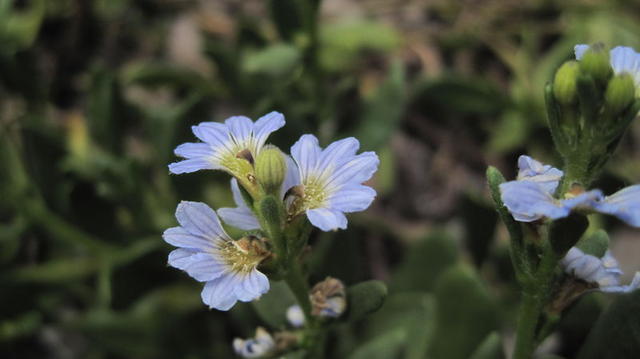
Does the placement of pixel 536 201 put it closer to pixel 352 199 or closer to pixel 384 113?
pixel 352 199

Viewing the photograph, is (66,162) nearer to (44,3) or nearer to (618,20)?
(44,3)

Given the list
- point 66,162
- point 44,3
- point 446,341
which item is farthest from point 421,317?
point 44,3

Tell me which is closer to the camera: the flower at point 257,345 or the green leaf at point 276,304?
the flower at point 257,345

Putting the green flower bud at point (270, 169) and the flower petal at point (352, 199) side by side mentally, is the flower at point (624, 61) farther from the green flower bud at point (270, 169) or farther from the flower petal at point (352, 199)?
the green flower bud at point (270, 169)

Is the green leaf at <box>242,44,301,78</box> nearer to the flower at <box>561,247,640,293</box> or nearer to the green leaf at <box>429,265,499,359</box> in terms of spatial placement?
the green leaf at <box>429,265,499,359</box>

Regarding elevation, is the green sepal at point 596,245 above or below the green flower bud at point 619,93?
below

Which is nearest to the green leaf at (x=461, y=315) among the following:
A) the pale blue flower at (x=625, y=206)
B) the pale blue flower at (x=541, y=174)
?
the pale blue flower at (x=541, y=174)

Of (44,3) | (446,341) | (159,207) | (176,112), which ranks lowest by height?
(446,341)

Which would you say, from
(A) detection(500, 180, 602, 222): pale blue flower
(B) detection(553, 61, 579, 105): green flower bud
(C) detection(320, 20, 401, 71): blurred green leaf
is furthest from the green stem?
(C) detection(320, 20, 401, 71): blurred green leaf
